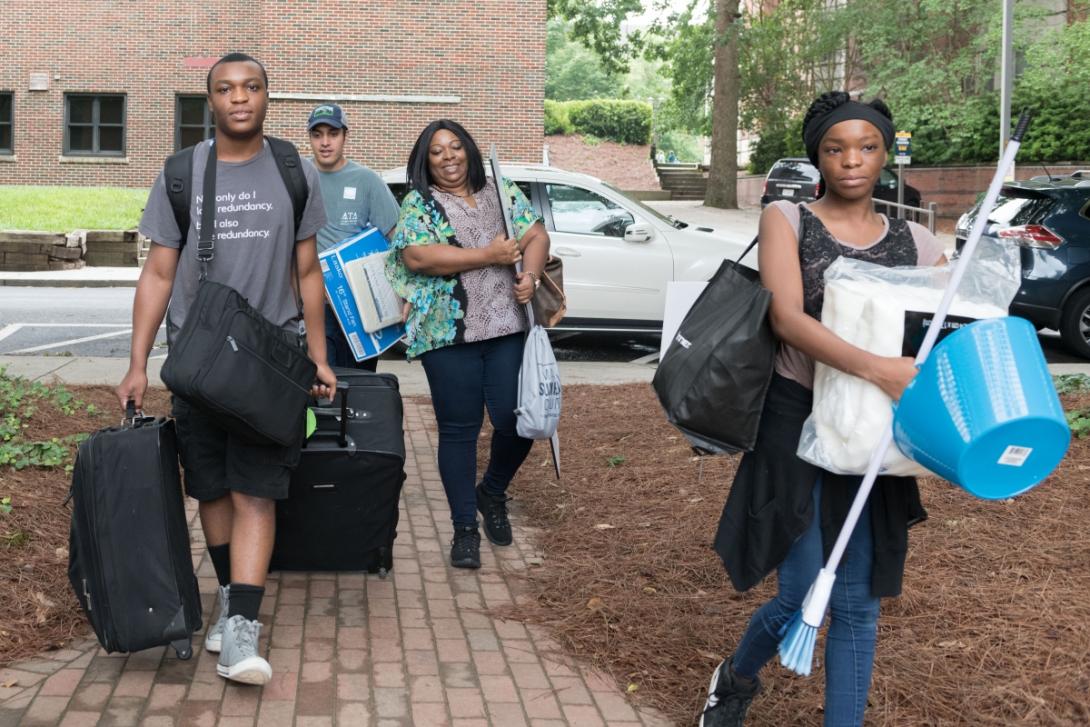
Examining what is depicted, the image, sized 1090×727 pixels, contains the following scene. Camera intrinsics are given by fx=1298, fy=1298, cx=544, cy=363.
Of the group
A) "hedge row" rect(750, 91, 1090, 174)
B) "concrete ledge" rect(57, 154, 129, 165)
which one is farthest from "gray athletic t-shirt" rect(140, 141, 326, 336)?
"concrete ledge" rect(57, 154, 129, 165)

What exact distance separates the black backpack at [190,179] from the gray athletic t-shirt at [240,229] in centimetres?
2

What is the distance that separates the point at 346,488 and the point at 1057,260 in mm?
9319

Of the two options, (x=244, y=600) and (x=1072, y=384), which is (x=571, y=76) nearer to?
(x=1072, y=384)

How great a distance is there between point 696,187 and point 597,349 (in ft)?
111

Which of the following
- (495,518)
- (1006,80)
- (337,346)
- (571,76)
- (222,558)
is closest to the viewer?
(222,558)

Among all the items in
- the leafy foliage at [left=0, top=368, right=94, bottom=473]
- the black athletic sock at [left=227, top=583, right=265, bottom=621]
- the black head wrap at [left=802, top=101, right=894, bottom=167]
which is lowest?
the black athletic sock at [left=227, top=583, right=265, bottom=621]

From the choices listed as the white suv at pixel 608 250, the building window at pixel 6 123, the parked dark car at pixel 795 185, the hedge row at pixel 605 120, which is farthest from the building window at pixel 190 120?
the white suv at pixel 608 250

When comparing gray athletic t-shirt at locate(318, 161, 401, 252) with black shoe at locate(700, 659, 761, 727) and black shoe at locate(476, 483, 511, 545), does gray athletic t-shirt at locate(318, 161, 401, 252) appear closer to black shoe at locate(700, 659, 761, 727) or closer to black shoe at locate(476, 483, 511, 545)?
black shoe at locate(476, 483, 511, 545)

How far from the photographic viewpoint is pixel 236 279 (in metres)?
4.06

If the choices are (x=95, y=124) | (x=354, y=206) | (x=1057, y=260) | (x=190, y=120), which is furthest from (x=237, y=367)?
(x=95, y=124)

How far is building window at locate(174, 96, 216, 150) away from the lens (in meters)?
33.5

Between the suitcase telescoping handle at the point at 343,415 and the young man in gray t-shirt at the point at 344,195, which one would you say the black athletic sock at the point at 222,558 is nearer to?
the suitcase telescoping handle at the point at 343,415

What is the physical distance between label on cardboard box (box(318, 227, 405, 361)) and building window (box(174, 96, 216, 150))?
93.7 ft

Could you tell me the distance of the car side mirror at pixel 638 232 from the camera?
11.4 metres
